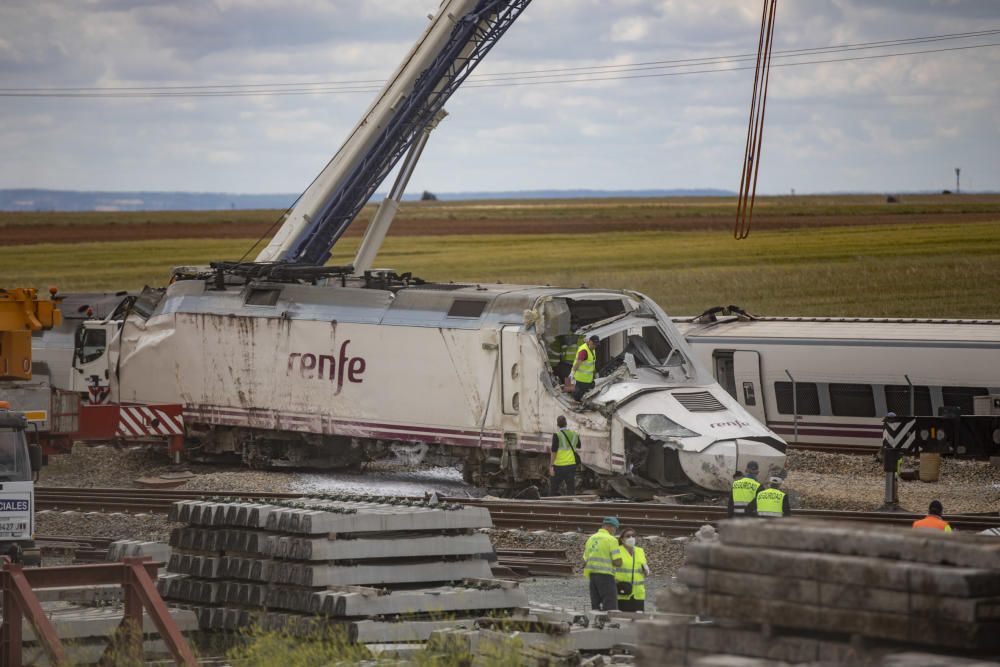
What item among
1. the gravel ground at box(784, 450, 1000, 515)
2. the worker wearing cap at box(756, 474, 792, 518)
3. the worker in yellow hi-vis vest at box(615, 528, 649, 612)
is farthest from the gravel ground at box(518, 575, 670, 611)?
the gravel ground at box(784, 450, 1000, 515)

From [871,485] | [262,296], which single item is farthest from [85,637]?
[871,485]

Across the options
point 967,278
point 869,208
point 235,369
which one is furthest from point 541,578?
point 869,208

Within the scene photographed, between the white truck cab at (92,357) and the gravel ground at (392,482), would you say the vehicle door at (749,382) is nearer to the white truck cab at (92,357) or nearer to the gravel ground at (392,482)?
the gravel ground at (392,482)

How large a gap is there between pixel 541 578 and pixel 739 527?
8.52m

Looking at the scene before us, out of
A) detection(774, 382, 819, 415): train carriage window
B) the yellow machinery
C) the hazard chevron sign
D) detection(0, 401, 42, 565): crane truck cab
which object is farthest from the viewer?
detection(774, 382, 819, 415): train carriage window

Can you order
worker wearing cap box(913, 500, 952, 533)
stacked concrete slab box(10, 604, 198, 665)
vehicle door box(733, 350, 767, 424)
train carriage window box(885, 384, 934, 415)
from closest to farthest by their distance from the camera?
stacked concrete slab box(10, 604, 198, 665) < worker wearing cap box(913, 500, 952, 533) < train carriage window box(885, 384, 934, 415) < vehicle door box(733, 350, 767, 424)

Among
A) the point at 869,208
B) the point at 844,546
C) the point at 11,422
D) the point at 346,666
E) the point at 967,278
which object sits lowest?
the point at 346,666

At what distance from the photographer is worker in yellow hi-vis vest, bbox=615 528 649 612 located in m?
14.3

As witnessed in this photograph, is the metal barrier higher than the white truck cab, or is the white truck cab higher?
the white truck cab

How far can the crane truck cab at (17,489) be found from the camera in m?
16.3

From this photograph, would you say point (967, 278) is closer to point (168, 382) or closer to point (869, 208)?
point (168, 382)

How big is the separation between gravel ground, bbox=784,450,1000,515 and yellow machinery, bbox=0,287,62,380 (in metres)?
12.2

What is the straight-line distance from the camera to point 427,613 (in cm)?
1305

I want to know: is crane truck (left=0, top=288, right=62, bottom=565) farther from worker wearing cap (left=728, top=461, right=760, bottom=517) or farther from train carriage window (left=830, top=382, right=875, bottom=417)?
train carriage window (left=830, top=382, right=875, bottom=417)
